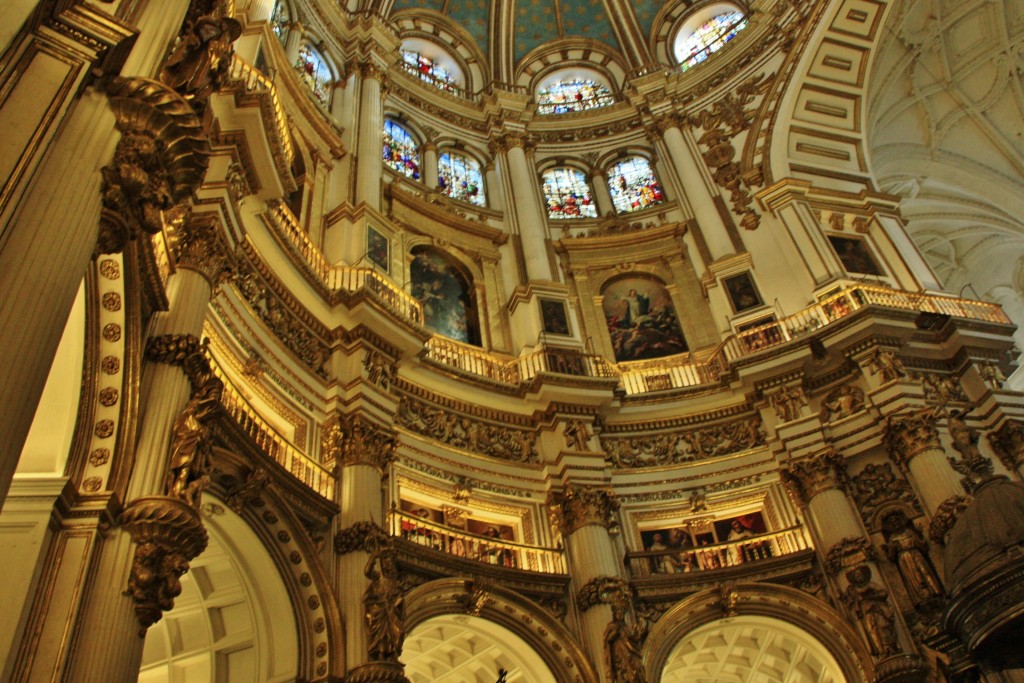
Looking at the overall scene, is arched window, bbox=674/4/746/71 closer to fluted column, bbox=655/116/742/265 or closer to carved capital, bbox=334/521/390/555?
fluted column, bbox=655/116/742/265

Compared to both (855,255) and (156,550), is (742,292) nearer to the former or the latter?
(855,255)

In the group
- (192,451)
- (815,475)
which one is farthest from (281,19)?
(815,475)

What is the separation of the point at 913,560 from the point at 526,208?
12.0 metres

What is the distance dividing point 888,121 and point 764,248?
8.87m

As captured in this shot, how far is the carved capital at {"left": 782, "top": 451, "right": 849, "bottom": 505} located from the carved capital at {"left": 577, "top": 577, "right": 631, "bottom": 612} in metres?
3.94

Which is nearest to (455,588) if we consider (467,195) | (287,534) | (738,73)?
(287,534)

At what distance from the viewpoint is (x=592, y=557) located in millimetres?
14492

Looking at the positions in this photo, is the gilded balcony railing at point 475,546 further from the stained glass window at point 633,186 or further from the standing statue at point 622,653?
the stained glass window at point 633,186

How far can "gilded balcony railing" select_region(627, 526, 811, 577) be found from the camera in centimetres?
1538

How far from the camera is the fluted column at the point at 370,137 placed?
18.2m

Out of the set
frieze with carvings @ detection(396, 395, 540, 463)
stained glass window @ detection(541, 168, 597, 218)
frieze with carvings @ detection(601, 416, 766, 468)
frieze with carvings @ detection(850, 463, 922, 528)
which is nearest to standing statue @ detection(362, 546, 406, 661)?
frieze with carvings @ detection(396, 395, 540, 463)

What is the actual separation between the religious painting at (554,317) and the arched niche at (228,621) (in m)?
8.80

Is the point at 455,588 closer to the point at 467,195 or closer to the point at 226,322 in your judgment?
the point at 226,322

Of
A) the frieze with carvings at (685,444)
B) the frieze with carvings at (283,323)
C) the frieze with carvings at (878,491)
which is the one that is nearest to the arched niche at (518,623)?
the frieze with carvings at (283,323)
